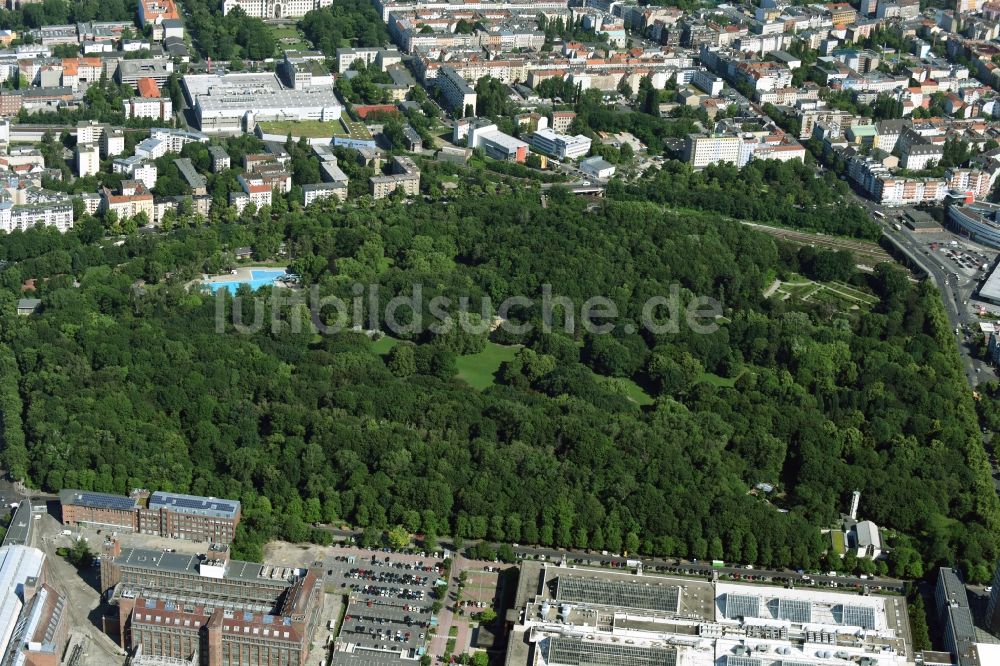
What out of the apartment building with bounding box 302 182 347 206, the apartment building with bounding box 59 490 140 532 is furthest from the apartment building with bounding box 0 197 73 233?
the apartment building with bounding box 59 490 140 532

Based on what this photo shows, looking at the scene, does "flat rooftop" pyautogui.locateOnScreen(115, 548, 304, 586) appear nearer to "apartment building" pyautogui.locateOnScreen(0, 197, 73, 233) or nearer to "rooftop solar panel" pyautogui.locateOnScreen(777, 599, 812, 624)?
"rooftop solar panel" pyautogui.locateOnScreen(777, 599, 812, 624)

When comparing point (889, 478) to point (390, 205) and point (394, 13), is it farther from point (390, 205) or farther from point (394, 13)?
point (394, 13)

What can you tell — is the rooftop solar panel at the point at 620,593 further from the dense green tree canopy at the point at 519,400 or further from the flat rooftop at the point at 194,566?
the flat rooftop at the point at 194,566

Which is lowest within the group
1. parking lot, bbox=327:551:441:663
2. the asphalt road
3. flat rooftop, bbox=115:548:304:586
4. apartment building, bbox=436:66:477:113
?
parking lot, bbox=327:551:441:663

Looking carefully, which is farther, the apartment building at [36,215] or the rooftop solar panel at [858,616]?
the apartment building at [36,215]

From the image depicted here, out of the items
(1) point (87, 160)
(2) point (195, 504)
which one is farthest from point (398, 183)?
(2) point (195, 504)

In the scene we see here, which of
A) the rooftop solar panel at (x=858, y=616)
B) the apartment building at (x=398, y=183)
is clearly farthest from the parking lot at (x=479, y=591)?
the apartment building at (x=398, y=183)

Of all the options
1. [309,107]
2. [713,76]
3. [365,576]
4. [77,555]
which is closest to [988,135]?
[713,76]
